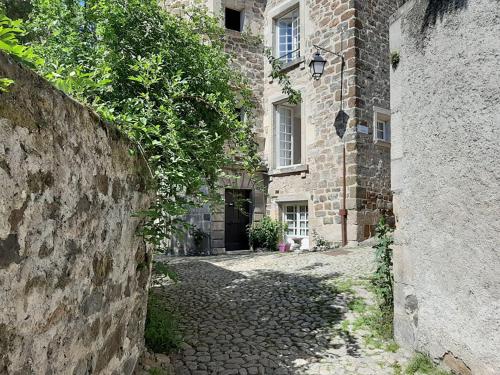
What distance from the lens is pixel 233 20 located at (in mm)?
11766

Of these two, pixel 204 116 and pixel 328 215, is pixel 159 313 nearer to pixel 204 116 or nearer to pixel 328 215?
pixel 204 116

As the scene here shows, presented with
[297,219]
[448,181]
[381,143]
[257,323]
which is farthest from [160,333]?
[381,143]

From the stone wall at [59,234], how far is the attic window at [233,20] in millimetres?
10192

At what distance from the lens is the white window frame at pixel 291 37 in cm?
1087

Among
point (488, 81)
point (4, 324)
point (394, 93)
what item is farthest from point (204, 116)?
point (4, 324)

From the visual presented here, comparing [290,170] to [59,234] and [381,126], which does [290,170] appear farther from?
[59,234]

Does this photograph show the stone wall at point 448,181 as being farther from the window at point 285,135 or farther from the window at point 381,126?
the window at point 285,135

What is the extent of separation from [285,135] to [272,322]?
761cm

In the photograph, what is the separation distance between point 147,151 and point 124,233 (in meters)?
0.70

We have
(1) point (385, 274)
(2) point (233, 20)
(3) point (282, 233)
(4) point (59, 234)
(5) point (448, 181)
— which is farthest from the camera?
(2) point (233, 20)

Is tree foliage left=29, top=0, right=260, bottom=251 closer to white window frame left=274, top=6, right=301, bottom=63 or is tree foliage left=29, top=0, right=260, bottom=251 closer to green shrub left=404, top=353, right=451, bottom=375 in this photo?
green shrub left=404, top=353, right=451, bottom=375

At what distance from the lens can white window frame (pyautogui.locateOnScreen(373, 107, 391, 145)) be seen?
947cm

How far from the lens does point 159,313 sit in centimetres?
403

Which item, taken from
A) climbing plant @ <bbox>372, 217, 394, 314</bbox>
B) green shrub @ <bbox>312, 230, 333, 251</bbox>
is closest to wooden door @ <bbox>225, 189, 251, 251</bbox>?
green shrub @ <bbox>312, 230, 333, 251</bbox>
